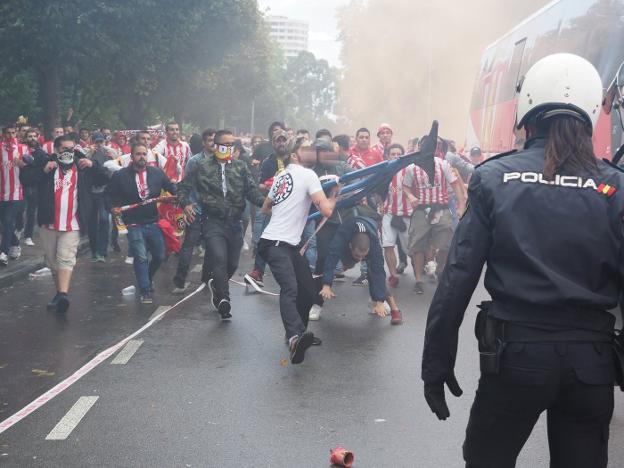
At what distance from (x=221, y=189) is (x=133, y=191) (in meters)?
1.68

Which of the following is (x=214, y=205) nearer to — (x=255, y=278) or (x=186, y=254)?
(x=186, y=254)

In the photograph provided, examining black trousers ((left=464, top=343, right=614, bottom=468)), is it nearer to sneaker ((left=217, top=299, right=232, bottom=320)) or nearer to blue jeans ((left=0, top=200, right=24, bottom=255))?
sneaker ((left=217, top=299, right=232, bottom=320))

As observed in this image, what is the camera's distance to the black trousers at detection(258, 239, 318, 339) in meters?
7.40

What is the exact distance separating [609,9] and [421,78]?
5528 centimetres

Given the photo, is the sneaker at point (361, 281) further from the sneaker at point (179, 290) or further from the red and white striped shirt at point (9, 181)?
the red and white striped shirt at point (9, 181)

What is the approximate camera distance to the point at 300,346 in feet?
23.4

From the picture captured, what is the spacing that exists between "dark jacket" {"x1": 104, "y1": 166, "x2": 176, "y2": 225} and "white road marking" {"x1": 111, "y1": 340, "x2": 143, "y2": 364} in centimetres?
274

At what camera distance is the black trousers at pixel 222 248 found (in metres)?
9.30

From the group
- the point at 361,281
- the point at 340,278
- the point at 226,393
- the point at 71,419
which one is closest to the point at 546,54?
the point at 340,278

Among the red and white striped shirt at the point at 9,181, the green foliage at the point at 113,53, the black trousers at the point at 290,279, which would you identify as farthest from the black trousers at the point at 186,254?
the green foliage at the point at 113,53

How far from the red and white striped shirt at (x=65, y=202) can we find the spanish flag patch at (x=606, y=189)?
780cm

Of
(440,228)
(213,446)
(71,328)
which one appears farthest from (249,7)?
(213,446)

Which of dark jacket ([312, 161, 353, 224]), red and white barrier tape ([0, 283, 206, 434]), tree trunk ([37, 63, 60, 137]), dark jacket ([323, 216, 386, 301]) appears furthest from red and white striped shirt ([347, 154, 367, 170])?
tree trunk ([37, 63, 60, 137])

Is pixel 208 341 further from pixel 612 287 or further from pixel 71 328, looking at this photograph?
pixel 612 287
